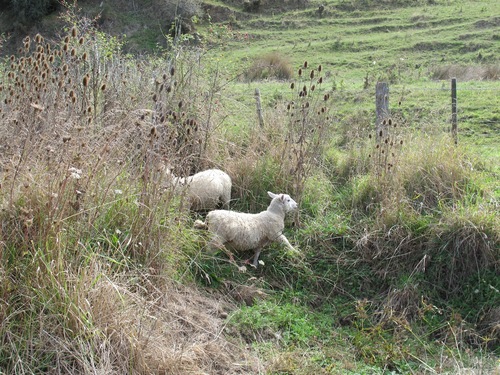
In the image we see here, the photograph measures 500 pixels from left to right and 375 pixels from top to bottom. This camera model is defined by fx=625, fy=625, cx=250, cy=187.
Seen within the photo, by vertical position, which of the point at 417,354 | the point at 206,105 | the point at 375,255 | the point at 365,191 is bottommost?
the point at 417,354

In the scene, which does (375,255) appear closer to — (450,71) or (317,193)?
(317,193)

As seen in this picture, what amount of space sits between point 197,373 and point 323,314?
7.17ft

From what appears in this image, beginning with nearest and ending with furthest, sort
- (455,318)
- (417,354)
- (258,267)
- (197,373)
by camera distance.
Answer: (197,373) < (417,354) < (455,318) < (258,267)

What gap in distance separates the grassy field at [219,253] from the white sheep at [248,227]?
161mm

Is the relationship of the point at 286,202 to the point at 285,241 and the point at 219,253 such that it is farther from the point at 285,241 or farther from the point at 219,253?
the point at 219,253

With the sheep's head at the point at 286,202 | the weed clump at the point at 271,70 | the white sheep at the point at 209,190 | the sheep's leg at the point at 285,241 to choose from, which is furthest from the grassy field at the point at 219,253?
the weed clump at the point at 271,70

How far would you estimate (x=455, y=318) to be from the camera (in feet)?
20.1

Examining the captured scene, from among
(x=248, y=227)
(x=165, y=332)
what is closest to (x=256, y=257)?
(x=248, y=227)

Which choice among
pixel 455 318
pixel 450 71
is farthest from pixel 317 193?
pixel 450 71

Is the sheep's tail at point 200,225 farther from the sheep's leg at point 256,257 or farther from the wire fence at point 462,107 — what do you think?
the wire fence at point 462,107

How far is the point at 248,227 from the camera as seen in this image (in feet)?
22.4

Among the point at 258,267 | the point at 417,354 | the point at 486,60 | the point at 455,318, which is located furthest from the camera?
the point at 486,60

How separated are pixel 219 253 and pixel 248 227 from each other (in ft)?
1.39

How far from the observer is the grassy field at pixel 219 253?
14.6 ft
